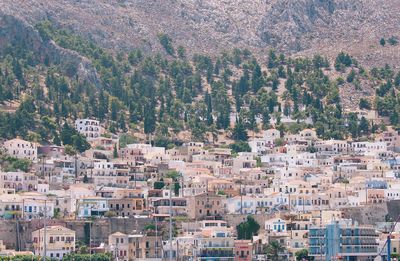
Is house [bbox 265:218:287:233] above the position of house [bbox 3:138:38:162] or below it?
below

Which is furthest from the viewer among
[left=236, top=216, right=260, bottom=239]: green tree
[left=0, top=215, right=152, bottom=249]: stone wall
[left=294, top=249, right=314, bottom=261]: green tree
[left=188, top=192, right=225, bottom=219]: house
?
[left=188, top=192, right=225, bottom=219]: house

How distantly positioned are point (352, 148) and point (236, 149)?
10102 millimetres

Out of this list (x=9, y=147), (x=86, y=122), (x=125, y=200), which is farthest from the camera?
(x=86, y=122)

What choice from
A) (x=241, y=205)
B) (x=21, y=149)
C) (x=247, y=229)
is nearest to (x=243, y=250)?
(x=247, y=229)

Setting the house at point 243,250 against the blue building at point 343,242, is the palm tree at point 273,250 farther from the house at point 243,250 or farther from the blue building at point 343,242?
the blue building at point 343,242

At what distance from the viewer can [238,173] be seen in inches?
7028

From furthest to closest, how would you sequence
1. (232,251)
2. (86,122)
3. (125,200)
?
(86,122)
(125,200)
(232,251)

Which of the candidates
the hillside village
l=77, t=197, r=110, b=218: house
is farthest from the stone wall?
l=77, t=197, r=110, b=218: house

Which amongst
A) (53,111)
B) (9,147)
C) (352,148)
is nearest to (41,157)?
(9,147)

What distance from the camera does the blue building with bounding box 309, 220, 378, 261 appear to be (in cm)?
14438

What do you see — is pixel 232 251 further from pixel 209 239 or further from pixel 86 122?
pixel 86 122

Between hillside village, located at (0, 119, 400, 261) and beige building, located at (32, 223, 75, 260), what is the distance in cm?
9

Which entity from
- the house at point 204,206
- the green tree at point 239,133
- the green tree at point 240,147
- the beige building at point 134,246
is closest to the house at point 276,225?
the house at point 204,206

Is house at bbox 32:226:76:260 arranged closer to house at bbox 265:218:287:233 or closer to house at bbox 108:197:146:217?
house at bbox 108:197:146:217
